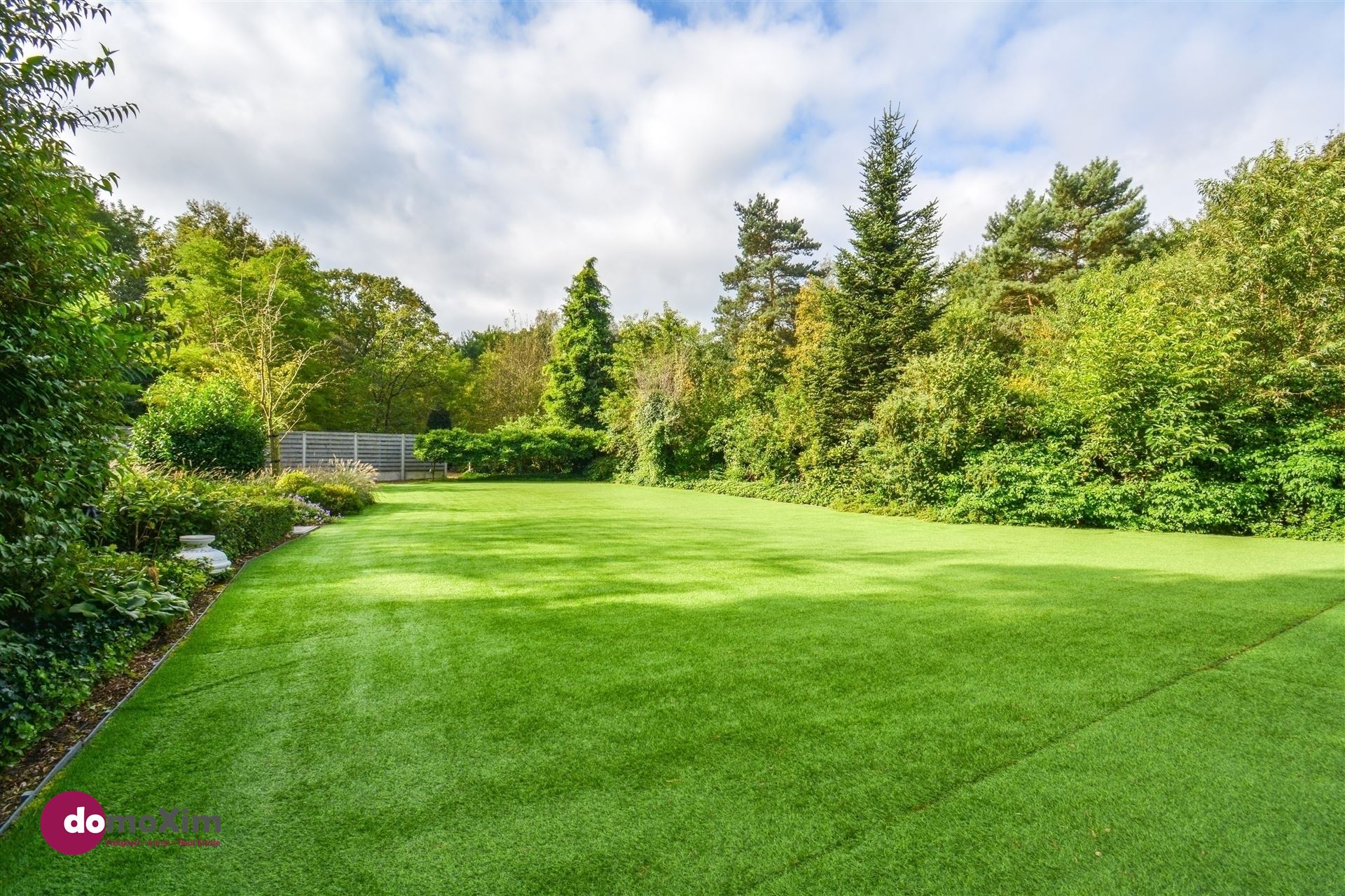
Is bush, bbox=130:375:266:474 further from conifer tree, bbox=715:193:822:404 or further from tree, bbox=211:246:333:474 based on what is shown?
conifer tree, bbox=715:193:822:404

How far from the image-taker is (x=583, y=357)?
89.6 ft

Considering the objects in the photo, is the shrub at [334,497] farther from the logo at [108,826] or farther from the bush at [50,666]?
the logo at [108,826]

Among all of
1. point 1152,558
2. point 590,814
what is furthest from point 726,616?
point 1152,558

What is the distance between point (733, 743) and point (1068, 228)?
1026 inches

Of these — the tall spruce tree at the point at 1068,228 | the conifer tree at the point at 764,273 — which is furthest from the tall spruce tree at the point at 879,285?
the conifer tree at the point at 764,273

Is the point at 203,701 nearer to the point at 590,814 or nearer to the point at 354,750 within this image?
the point at 354,750

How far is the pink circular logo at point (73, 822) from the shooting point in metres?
1.78

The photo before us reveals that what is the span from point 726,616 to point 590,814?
2470 millimetres

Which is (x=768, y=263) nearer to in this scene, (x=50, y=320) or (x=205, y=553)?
(x=205, y=553)

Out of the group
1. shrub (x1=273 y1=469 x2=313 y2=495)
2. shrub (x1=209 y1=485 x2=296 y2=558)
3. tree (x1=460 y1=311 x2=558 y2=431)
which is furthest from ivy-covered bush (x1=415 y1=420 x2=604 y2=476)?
shrub (x1=209 y1=485 x2=296 y2=558)

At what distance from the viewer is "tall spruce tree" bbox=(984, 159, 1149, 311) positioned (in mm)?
20016

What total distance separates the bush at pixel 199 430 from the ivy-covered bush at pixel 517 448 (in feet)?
38.7

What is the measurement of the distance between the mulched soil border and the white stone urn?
1.18 meters

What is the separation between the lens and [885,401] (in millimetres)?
12430
